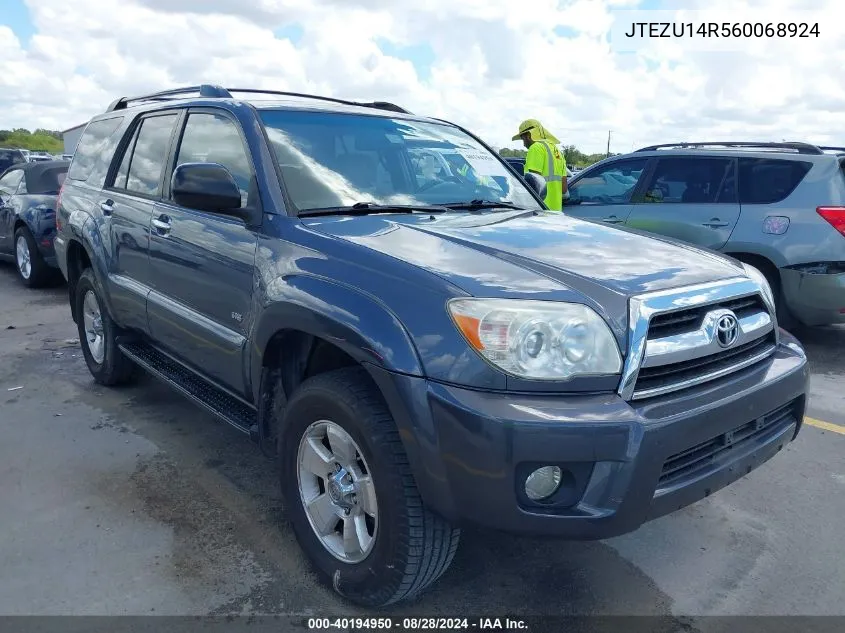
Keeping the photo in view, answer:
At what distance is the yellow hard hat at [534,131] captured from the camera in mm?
7980

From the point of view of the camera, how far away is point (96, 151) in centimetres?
498

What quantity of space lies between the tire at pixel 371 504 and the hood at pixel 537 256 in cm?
50

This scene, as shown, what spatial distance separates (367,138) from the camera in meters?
3.54

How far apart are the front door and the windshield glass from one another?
0.70 feet

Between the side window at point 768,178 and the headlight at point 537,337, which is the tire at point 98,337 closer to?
the headlight at point 537,337

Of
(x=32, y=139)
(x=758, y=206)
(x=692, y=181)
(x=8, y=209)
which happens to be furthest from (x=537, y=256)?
(x=32, y=139)

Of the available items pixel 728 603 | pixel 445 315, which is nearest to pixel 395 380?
pixel 445 315

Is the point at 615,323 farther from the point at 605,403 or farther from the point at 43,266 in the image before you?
the point at 43,266

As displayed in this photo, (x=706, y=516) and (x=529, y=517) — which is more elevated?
(x=529, y=517)

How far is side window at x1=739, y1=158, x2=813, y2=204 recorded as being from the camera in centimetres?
599

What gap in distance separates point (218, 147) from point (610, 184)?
471cm

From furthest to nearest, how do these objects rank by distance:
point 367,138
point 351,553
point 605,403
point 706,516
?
1. point 367,138
2. point 706,516
3. point 351,553
4. point 605,403

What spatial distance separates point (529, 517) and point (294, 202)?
162cm

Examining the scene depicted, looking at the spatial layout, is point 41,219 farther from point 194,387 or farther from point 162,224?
point 194,387
